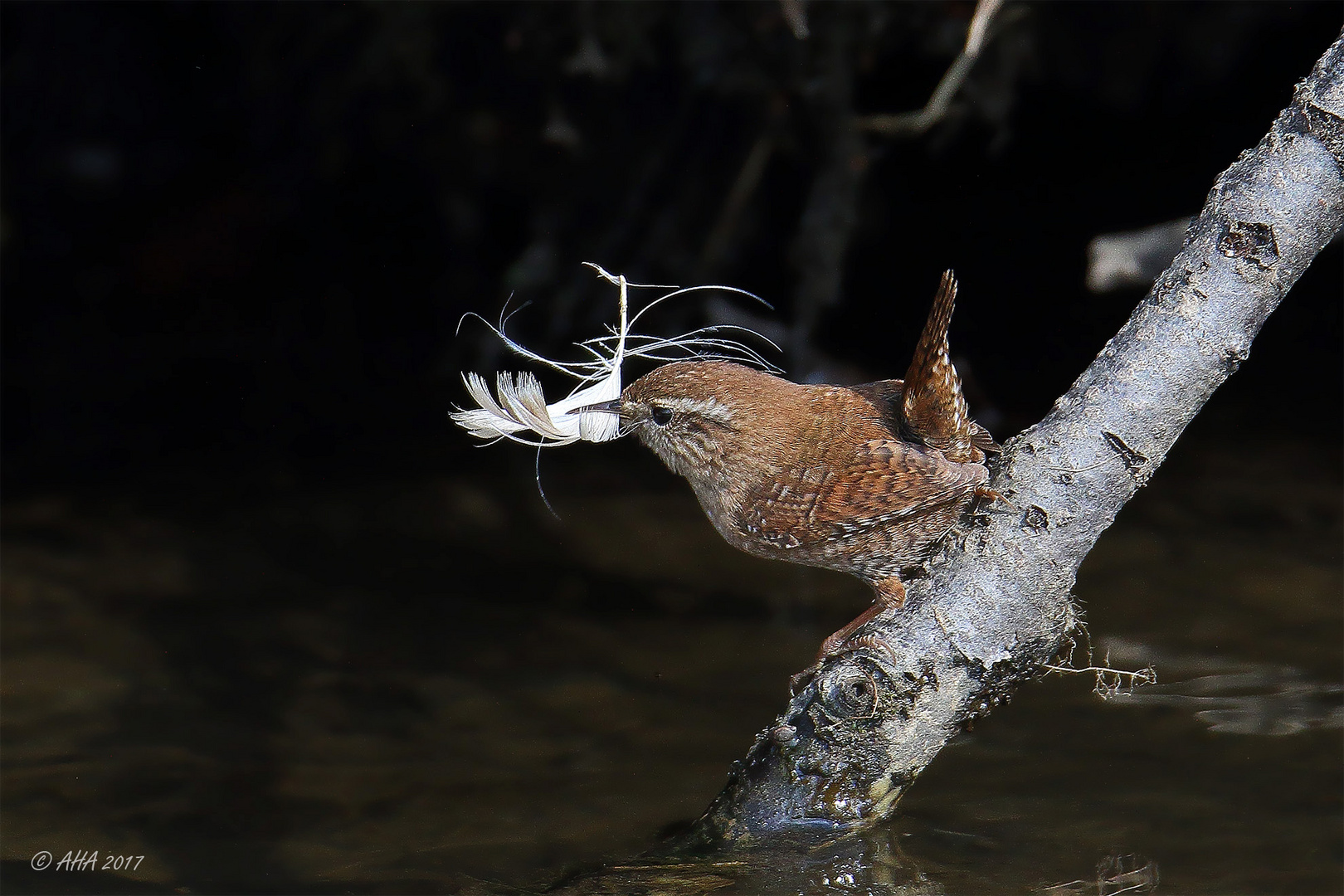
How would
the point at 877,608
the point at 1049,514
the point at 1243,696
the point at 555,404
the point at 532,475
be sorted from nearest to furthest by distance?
the point at 1049,514, the point at 877,608, the point at 555,404, the point at 1243,696, the point at 532,475

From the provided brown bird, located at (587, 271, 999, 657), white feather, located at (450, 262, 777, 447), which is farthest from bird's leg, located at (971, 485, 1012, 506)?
white feather, located at (450, 262, 777, 447)

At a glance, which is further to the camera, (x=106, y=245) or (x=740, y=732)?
(x=106, y=245)

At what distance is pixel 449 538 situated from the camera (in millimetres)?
5422

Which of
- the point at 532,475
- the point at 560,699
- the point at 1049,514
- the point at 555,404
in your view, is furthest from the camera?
the point at 532,475

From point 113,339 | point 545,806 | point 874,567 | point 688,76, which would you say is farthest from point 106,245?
point 874,567

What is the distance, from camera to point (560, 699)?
4.06 metres

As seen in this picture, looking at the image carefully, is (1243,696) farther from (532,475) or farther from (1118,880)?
(532,475)

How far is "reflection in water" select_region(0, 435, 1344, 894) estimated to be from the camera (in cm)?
299

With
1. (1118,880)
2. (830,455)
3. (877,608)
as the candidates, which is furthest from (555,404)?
(1118,880)

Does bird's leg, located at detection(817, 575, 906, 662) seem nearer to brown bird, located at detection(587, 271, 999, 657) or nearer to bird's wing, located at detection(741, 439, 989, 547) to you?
brown bird, located at detection(587, 271, 999, 657)

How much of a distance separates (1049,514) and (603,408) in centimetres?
112

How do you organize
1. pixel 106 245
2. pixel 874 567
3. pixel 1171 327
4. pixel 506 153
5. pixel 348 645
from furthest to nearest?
pixel 106 245 → pixel 506 153 → pixel 348 645 → pixel 874 567 → pixel 1171 327

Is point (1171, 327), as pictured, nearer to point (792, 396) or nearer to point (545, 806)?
point (792, 396)

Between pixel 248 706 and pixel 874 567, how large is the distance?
7.58 ft
